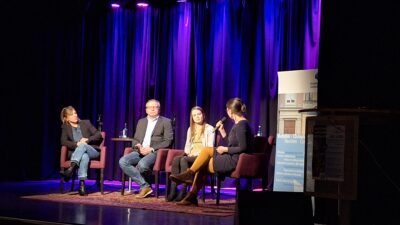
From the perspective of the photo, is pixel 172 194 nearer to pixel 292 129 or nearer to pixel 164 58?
pixel 292 129

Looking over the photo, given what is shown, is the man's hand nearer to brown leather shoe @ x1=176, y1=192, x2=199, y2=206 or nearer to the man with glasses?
the man with glasses

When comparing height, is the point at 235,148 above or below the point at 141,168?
above

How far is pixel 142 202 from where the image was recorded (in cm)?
650

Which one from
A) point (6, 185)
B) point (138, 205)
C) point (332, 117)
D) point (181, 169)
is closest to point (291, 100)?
point (181, 169)

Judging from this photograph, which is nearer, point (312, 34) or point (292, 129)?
point (292, 129)

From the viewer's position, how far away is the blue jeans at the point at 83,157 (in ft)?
23.7

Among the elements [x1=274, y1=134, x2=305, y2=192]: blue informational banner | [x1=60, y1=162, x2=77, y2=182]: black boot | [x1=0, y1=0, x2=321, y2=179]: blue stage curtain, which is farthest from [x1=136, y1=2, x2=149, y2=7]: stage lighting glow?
[x1=274, y1=134, x2=305, y2=192]: blue informational banner

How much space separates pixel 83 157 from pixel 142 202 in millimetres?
1231

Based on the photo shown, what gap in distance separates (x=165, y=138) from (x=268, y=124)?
1.66 metres

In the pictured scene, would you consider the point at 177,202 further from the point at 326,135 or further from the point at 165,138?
the point at 326,135

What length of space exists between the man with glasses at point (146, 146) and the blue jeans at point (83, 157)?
0.44 metres

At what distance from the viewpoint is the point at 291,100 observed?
6.13 metres

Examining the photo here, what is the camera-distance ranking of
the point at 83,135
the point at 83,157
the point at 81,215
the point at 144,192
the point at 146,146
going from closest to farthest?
the point at 81,215 < the point at 144,192 < the point at 83,157 < the point at 146,146 < the point at 83,135

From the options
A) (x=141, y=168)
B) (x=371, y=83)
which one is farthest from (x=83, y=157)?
(x=371, y=83)
